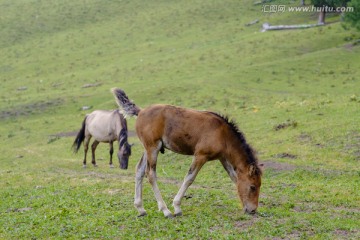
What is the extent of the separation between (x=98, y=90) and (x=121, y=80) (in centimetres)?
374

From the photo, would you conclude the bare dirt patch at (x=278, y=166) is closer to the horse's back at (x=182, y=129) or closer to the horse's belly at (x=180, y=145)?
the horse's back at (x=182, y=129)

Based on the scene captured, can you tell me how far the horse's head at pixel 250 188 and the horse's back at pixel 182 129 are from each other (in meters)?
0.91

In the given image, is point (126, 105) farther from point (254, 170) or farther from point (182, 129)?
point (254, 170)

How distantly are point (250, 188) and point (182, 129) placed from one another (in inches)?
79.2

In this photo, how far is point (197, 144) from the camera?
12195 millimetres

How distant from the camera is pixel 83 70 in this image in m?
59.5

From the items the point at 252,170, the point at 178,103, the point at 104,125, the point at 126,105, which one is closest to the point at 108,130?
the point at 104,125

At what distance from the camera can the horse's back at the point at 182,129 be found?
12211 mm

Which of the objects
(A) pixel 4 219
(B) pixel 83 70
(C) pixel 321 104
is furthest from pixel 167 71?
(A) pixel 4 219

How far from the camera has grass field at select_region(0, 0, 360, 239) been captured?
12.3 metres

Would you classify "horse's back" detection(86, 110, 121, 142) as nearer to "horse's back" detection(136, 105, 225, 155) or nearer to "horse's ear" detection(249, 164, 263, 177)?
"horse's back" detection(136, 105, 225, 155)

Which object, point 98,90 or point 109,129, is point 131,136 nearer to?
point 109,129

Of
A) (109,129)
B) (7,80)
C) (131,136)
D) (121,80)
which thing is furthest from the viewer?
(7,80)

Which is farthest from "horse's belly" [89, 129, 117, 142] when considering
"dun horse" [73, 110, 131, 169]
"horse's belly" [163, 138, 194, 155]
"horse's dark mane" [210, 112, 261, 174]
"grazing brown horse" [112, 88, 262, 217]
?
"horse's dark mane" [210, 112, 261, 174]
